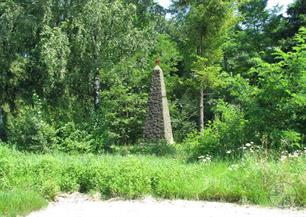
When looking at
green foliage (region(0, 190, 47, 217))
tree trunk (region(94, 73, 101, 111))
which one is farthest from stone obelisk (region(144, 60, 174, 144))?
green foliage (region(0, 190, 47, 217))

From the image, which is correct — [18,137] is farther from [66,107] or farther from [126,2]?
[126,2]

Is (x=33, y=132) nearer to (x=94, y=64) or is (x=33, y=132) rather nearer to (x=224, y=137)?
(x=94, y=64)

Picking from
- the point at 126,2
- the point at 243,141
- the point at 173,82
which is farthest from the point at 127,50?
the point at 243,141

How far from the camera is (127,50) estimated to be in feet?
72.1

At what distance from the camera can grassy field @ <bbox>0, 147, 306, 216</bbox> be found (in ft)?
26.0

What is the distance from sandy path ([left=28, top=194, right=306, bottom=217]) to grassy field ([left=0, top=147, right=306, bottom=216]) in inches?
11.8

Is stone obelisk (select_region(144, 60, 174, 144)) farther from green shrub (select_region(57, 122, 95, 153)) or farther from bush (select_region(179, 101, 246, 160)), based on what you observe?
bush (select_region(179, 101, 246, 160))

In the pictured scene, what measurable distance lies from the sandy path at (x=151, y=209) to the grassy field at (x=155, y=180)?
300 mm

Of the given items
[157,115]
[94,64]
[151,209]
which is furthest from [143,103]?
[151,209]

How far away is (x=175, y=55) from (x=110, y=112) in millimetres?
6990

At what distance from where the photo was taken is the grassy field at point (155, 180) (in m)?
7.93

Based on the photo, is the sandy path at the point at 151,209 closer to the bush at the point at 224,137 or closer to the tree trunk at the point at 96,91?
the bush at the point at 224,137

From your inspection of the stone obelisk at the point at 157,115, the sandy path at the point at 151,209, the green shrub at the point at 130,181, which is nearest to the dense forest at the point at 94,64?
the stone obelisk at the point at 157,115

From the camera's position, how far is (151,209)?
7895mm
